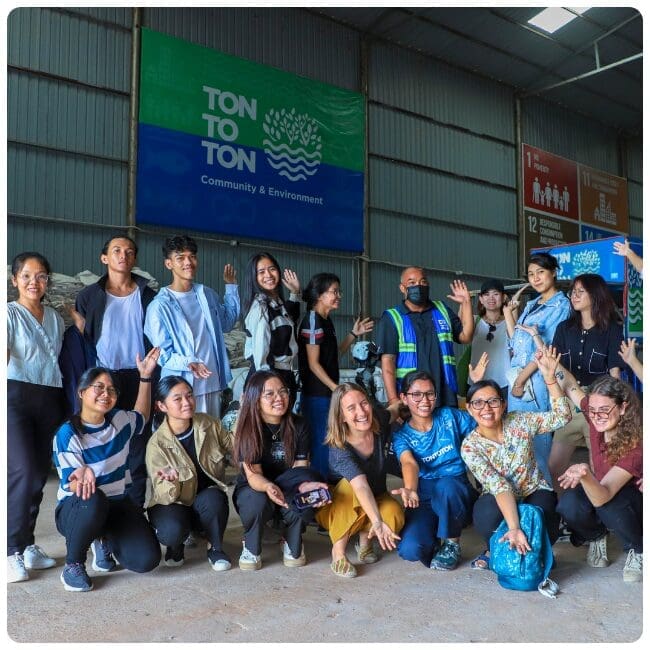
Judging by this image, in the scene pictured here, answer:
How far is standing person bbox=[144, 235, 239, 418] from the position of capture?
305cm

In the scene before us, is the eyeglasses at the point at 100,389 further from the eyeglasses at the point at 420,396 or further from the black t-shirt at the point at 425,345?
the black t-shirt at the point at 425,345

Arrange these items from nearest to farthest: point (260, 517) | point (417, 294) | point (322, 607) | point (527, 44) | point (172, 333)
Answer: point (322, 607)
point (260, 517)
point (172, 333)
point (417, 294)
point (527, 44)

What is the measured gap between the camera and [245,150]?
9180 mm

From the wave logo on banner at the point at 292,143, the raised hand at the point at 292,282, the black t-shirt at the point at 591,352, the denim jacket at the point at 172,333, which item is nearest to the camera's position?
the denim jacket at the point at 172,333

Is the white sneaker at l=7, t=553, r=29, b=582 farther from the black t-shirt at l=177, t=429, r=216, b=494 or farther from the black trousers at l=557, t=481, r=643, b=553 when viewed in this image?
the black trousers at l=557, t=481, r=643, b=553

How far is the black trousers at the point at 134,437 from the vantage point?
305 centimetres

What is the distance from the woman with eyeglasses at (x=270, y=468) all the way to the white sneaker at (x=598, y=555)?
1122 mm

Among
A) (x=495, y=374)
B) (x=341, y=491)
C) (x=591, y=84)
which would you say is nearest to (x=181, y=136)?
(x=495, y=374)

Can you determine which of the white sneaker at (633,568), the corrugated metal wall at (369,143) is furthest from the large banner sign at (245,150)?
the white sneaker at (633,568)

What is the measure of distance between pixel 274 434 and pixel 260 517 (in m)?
0.36

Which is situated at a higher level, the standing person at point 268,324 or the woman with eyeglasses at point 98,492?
the standing person at point 268,324

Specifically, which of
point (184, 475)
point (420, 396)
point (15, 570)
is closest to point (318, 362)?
point (420, 396)

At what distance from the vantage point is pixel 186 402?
288cm

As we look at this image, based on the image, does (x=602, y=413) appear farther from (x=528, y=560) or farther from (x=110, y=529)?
(x=110, y=529)
